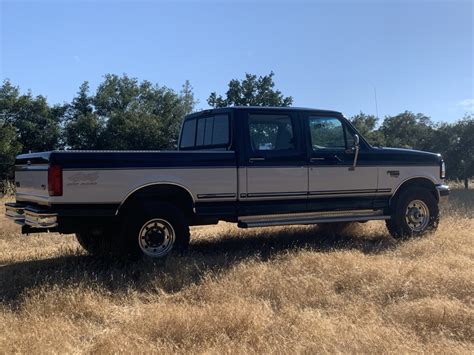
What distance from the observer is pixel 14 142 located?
24812mm

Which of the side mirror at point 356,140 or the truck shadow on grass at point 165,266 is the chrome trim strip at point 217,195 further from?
the side mirror at point 356,140

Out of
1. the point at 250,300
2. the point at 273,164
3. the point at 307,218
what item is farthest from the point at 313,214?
the point at 250,300

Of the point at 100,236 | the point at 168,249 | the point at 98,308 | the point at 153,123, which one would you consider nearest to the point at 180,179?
the point at 168,249

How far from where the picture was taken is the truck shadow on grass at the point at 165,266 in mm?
5758

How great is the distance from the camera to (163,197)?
6.70 metres

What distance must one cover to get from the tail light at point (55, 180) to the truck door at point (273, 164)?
7.64 feet

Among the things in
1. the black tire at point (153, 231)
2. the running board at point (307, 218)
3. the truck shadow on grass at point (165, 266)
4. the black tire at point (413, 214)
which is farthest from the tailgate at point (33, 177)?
the black tire at point (413, 214)

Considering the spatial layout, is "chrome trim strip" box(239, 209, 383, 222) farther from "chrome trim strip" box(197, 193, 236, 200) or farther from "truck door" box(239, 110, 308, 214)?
"chrome trim strip" box(197, 193, 236, 200)

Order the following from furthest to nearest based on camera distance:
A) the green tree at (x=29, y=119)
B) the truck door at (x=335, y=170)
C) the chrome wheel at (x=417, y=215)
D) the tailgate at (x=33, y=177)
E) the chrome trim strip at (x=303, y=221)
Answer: the green tree at (x=29, y=119) < the chrome wheel at (x=417, y=215) < the truck door at (x=335, y=170) < the chrome trim strip at (x=303, y=221) < the tailgate at (x=33, y=177)

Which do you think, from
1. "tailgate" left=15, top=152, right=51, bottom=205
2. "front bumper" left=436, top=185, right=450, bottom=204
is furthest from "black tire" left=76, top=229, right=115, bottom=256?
"front bumper" left=436, top=185, right=450, bottom=204

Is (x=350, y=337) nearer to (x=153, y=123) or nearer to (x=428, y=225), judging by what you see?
(x=428, y=225)

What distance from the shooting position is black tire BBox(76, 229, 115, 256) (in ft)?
22.1

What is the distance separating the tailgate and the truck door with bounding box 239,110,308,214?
2.48m

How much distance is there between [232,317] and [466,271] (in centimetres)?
304
